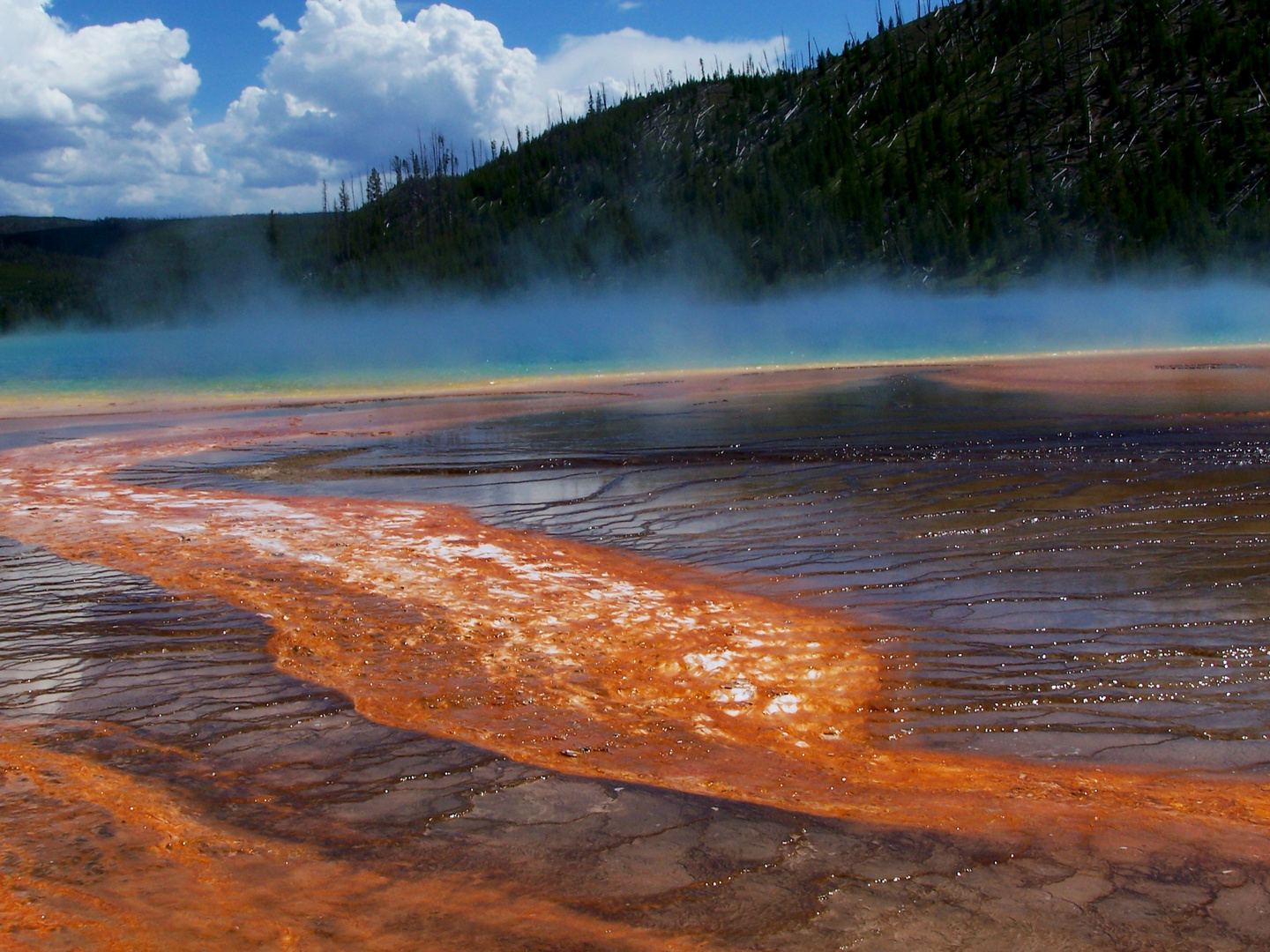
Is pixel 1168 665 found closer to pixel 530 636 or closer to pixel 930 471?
pixel 530 636

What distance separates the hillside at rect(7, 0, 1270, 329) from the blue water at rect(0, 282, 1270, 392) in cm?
618

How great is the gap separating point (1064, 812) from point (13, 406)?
32025mm

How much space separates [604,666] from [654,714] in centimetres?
69

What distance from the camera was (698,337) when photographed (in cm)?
5619

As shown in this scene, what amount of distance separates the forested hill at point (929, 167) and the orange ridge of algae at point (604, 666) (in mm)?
72915

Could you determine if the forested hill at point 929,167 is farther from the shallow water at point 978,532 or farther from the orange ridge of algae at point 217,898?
the orange ridge of algae at point 217,898

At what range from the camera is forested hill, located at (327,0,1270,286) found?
7319 cm

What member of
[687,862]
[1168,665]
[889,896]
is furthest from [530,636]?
[1168,665]

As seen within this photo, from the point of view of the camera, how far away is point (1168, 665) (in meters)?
5.02

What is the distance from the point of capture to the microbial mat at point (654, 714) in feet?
9.90

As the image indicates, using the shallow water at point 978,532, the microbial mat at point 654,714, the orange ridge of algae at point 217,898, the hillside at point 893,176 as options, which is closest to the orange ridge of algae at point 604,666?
the microbial mat at point 654,714

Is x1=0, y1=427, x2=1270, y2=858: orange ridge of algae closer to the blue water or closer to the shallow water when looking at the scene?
the shallow water

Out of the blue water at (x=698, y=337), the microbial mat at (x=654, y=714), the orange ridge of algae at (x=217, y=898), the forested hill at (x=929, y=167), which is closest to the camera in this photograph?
the orange ridge of algae at (x=217, y=898)

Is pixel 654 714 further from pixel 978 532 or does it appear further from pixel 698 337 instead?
pixel 698 337
